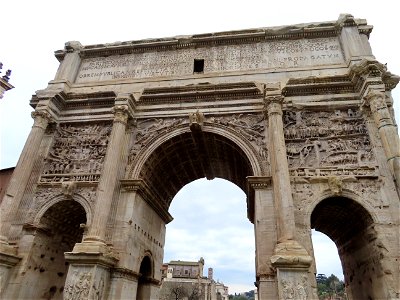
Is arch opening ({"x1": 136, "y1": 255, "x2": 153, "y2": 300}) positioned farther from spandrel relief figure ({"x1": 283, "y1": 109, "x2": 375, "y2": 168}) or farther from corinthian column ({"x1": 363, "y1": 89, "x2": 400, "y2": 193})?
corinthian column ({"x1": 363, "y1": 89, "x2": 400, "y2": 193})

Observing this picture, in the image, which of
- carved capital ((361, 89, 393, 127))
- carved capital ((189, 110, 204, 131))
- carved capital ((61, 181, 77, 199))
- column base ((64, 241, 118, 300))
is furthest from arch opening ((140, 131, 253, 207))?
carved capital ((361, 89, 393, 127))

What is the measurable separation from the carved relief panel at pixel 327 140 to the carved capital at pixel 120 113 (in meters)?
6.05

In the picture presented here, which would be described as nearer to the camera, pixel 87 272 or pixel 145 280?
pixel 87 272

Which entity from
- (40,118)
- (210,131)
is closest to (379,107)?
(210,131)

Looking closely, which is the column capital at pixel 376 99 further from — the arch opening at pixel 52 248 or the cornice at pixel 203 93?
the arch opening at pixel 52 248

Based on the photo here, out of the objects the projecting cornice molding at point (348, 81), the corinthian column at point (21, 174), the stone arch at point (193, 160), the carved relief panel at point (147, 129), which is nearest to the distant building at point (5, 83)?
the corinthian column at point (21, 174)

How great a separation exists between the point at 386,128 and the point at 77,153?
36.5ft

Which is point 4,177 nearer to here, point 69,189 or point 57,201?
point 57,201

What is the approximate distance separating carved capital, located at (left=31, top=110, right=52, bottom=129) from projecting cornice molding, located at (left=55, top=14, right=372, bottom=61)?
4120mm

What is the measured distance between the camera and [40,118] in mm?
11555

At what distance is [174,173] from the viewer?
1334 cm

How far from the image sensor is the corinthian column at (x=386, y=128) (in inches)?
345

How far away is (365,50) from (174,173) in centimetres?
934

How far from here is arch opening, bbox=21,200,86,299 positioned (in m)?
9.89
